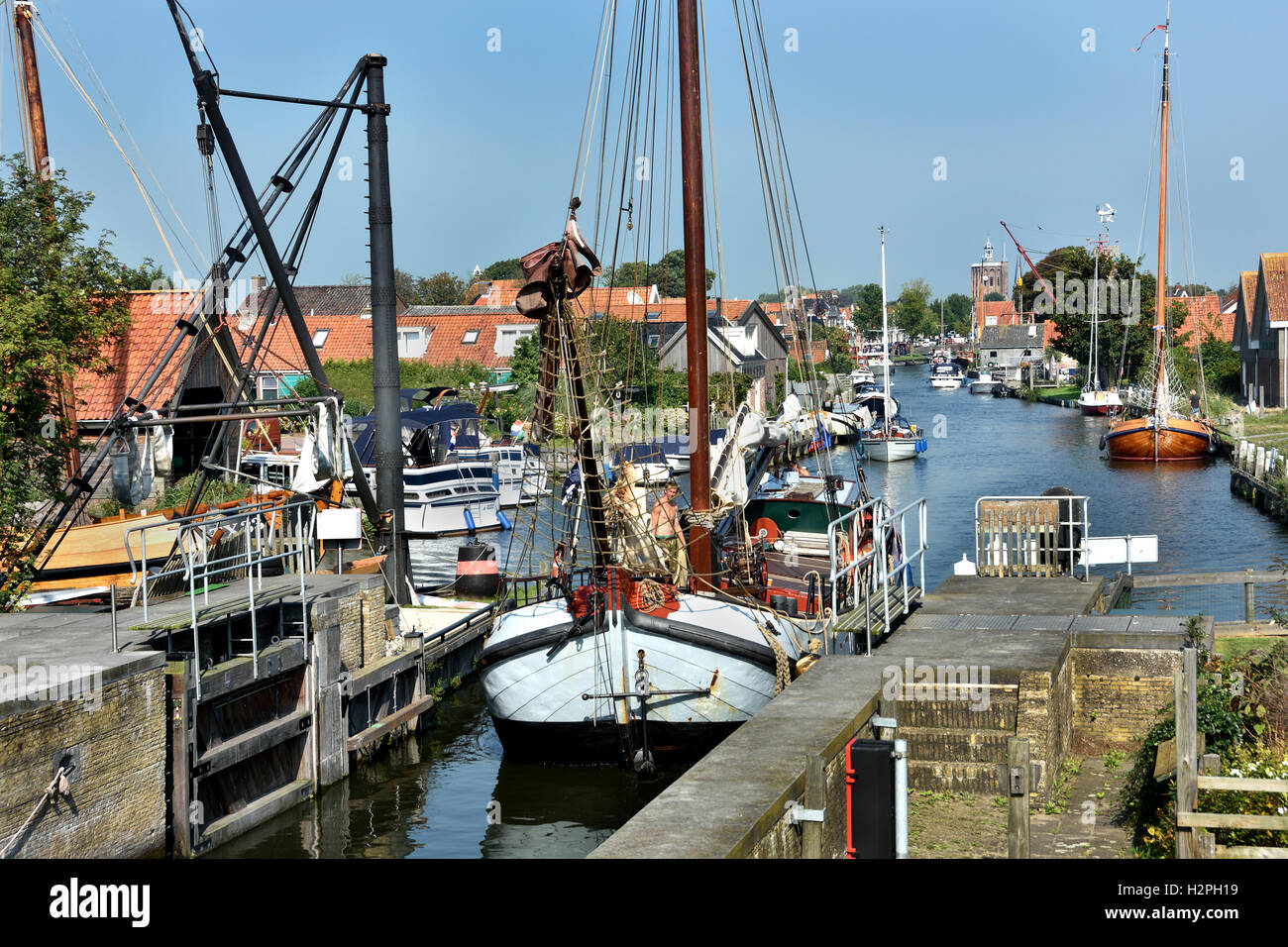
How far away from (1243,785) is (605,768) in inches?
443

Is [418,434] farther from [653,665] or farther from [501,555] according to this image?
[653,665]

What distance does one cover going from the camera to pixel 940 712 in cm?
1281

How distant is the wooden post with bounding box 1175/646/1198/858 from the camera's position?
946 centimetres

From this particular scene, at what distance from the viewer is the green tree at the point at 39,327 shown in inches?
766

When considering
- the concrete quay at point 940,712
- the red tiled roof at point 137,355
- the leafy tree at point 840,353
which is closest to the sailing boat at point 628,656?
the concrete quay at point 940,712

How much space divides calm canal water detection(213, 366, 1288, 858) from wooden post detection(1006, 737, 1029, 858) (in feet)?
27.4

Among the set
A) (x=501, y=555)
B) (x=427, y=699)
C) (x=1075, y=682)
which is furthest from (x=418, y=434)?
(x=1075, y=682)

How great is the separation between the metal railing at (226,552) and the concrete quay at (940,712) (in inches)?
271

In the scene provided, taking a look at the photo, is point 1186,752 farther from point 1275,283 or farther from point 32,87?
point 1275,283

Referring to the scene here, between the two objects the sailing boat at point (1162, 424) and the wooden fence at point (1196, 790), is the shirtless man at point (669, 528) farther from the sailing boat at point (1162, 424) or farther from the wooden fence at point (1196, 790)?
the sailing boat at point (1162, 424)

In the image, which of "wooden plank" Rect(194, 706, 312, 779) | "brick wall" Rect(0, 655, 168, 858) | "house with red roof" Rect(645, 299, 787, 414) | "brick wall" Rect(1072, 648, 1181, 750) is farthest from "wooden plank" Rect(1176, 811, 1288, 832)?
"house with red roof" Rect(645, 299, 787, 414)

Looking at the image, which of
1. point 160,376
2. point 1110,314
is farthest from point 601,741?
point 1110,314

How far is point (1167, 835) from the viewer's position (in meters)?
10.7

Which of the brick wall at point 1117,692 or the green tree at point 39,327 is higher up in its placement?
the green tree at point 39,327
